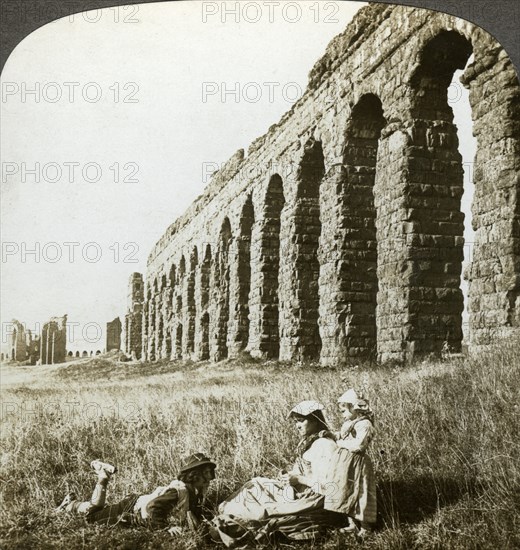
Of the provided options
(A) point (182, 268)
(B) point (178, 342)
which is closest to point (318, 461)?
(B) point (178, 342)

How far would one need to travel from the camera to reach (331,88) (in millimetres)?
9398

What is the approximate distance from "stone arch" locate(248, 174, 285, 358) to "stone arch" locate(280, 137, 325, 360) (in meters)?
0.82

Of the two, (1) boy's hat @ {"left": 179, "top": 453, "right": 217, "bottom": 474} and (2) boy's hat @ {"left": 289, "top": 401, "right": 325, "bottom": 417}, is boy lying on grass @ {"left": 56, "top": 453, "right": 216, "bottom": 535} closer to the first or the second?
(1) boy's hat @ {"left": 179, "top": 453, "right": 217, "bottom": 474}

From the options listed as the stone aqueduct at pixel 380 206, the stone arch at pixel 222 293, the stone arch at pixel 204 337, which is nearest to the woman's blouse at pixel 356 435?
the stone aqueduct at pixel 380 206

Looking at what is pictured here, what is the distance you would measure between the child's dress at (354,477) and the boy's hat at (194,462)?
85cm

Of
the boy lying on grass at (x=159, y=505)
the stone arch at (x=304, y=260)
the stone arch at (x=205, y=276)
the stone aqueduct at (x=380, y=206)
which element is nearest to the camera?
the boy lying on grass at (x=159, y=505)

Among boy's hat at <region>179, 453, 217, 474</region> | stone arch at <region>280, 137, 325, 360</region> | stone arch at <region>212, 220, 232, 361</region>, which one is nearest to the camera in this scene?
boy's hat at <region>179, 453, 217, 474</region>

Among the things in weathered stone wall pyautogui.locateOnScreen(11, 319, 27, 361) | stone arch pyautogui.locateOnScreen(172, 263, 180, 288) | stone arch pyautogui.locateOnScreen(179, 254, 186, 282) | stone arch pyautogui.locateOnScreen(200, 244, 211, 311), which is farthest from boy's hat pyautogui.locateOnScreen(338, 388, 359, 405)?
stone arch pyautogui.locateOnScreen(172, 263, 180, 288)

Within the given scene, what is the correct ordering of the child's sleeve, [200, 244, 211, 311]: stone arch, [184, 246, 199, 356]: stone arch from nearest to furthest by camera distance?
the child's sleeve, [200, 244, 211, 311]: stone arch, [184, 246, 199, 356]: stone arch

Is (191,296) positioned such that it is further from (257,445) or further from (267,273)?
(257,445)

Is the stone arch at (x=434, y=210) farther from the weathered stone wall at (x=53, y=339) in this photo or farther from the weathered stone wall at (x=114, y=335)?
the weathered stone wall at (x=53, y=339)

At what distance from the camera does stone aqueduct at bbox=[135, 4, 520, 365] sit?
274 inches

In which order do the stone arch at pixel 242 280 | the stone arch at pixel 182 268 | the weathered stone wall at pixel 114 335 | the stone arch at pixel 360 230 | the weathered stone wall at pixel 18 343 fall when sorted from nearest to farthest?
the weathered stone wall at pixel 18 343 < the weathered stone wall at pixel 114 335 < the stone arch at pixel 360 230 < the stone arch at pixel 242 280 < the stone arch at pixel 182 268

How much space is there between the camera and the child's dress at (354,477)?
495 centimetres
